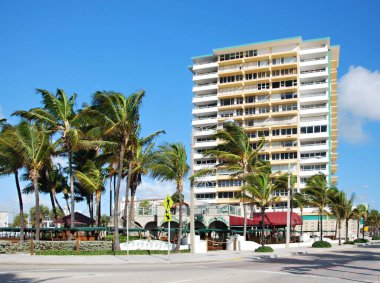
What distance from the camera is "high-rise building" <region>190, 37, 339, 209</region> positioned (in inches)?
3893

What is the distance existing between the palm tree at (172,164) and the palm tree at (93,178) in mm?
9005

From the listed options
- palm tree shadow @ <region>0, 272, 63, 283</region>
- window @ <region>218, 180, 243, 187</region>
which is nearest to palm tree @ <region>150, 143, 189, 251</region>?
palm tree shadow @ <region>0, 272, 63, 283</region>

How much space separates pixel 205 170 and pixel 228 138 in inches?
411

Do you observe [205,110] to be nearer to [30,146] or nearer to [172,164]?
[172,164]

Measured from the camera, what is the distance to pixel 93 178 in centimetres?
4269

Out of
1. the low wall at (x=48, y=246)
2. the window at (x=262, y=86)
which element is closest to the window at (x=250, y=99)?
the window at (x=262, y=86)

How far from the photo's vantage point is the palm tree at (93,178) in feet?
135

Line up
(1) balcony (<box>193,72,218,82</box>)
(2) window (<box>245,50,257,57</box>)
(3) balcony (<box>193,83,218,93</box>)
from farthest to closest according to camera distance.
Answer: (1) balcony (<box>193,72,218,82</box>) → (3) balcony (<box>193,83,218,93</box>) → (2) window (<box>245,50,257,57</box>)

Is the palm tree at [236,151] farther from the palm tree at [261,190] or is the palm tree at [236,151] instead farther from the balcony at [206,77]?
the balcony at [206,77]

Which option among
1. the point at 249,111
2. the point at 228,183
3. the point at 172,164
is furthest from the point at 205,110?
the point at 172,164

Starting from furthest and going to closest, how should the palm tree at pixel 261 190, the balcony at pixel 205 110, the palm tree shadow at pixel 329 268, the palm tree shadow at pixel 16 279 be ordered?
the balcony at pixel 205 110, the palm tree at pixel 261 190, the palm tree shadow at pixel 329 268, the palm tree shadow at pixel 16 279

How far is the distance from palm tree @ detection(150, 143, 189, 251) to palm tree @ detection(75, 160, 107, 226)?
900 centimetres

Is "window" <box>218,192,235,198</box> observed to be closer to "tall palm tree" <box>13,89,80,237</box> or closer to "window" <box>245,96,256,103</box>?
"window" <box>245,96,256,103</box>

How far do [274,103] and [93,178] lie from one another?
6557 centimetres
